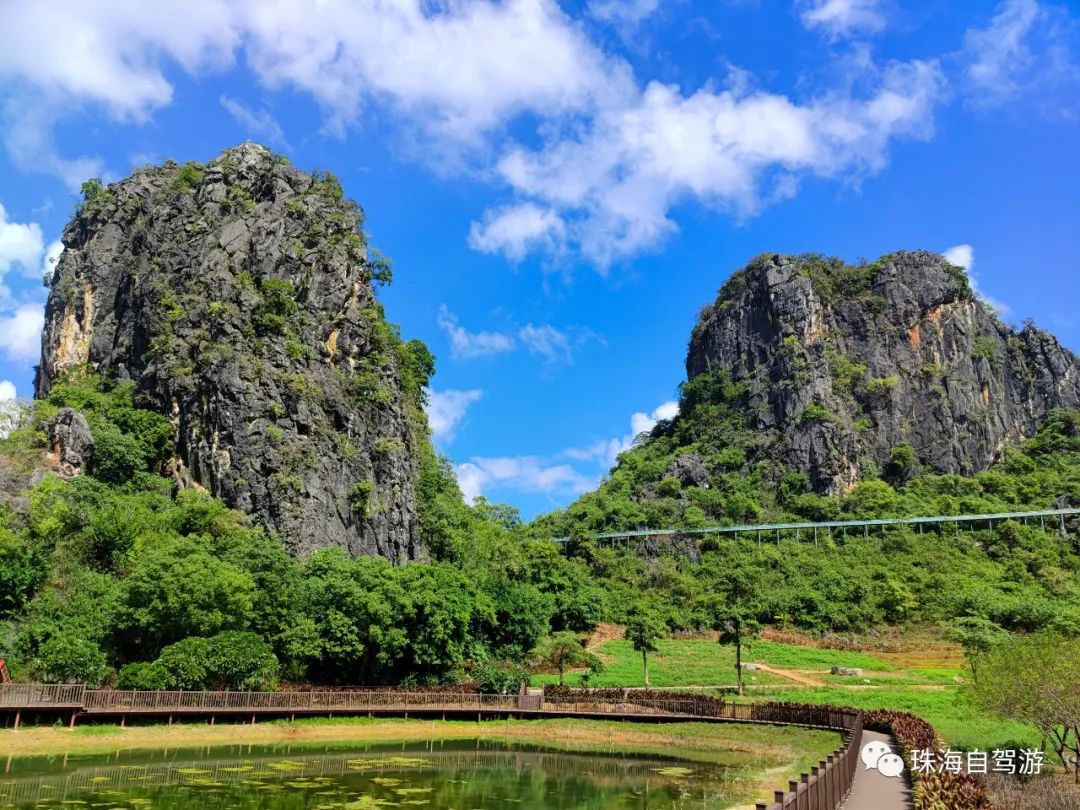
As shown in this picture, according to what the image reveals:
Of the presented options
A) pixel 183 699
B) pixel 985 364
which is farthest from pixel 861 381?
pixel 183 699

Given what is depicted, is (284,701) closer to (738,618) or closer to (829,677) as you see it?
(738,618)

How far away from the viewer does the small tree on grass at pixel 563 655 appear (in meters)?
45.1

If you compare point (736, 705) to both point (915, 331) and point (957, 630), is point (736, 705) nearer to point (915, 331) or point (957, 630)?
point (957, 630)

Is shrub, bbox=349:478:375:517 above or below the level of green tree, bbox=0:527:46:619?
above

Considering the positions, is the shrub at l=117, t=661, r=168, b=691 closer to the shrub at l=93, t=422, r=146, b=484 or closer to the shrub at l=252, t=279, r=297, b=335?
the shrub at l=93, t=422, r=146, b=484

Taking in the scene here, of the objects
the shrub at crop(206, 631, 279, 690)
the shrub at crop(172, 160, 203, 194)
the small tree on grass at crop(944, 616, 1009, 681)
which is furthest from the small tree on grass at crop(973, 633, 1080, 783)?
the shrub at crop(172, 160, 203, 194)

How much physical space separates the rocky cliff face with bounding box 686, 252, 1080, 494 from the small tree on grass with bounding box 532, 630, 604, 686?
5532cm

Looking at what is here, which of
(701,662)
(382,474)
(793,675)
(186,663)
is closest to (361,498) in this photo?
(382,474)

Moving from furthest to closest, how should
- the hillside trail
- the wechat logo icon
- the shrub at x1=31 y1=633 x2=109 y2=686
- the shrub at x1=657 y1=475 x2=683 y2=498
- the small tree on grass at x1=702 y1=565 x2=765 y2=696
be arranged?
the shrub at x1=657 y1=475 x2=683 y2=498
the small tree on grass at x1=702 y1=565 x2=765 y2=696
the shrub at x1=31 y1=633 x2=109 y2=686
the wechat logo icon
the hillside trail

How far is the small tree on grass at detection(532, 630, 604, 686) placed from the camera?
1777 inches

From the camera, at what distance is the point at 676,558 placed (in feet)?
288

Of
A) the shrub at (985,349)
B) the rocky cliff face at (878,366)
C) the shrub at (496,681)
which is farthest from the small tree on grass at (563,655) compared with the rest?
the shrub at (985,349)

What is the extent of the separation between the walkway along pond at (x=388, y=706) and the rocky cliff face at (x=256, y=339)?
1455 centimetres

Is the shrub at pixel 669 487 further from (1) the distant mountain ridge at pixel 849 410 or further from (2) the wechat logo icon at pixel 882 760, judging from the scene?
(2) the wechat logo icon at pixel 882 760
